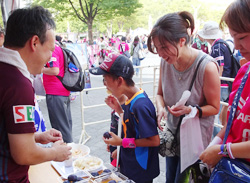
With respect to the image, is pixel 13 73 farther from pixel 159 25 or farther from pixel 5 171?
pixel 159 25

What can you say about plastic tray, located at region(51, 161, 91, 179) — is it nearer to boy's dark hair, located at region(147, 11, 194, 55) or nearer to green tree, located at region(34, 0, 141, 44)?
boy's dark hair, located at region(147, 11, 194, 55)

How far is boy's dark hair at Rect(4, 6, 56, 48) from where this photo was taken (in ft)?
3.54

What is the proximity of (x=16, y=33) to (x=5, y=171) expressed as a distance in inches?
26.6

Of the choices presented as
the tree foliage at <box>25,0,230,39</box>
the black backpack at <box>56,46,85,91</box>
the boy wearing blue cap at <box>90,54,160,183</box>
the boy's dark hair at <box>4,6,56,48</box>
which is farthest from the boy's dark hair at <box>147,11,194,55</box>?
the tree foliage at <box>25,0,230,39</box>

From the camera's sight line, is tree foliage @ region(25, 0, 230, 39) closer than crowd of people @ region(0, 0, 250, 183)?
No

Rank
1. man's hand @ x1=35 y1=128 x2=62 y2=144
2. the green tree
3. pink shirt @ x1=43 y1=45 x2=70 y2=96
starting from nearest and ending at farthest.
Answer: man's hand @ x1=35 y1=128 x2=62 y2=144 → pink shirt @ x1=43 y1=45 x2=70 y2=96 → the green tree

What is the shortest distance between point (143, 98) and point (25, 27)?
100cm

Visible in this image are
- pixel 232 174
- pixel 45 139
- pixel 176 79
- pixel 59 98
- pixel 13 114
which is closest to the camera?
pixel 13 114

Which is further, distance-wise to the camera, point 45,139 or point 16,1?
point 16,1

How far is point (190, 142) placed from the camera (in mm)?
1676

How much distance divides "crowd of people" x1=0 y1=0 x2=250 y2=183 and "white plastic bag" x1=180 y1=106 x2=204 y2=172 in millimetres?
60

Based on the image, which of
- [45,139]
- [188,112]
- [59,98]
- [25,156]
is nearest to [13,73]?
[25,156]

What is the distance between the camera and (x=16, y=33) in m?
1.08

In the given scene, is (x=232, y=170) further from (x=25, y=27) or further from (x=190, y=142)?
(x=25, y=27)
